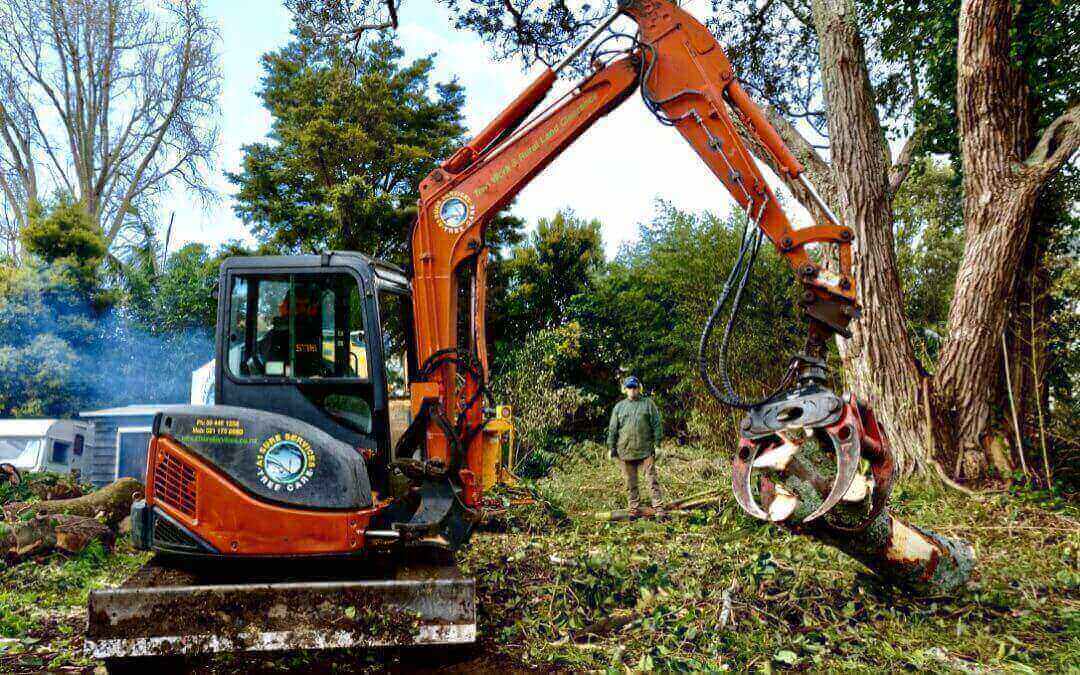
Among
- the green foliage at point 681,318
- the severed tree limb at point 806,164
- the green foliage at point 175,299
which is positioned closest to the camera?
the severed tree limb at point 806,164

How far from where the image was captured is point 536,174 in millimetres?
5598

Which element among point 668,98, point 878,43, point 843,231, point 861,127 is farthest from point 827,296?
point 878,43

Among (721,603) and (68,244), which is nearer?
(721,603)

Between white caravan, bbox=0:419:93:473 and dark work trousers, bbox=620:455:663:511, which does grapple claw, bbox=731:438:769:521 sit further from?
white caravan, bbox=0:419:93:473

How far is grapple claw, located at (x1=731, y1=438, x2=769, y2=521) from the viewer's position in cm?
435

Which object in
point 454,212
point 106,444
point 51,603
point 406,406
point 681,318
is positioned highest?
point 681,318

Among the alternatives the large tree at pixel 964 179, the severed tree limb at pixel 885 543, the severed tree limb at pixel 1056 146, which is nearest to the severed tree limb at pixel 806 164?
the large tree at pixel 964 179

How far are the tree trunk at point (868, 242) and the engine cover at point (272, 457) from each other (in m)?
6.25

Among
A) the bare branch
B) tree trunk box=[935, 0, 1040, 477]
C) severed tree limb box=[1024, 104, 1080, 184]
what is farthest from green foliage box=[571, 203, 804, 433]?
severed tree limb box=[1024, 104, 1080, 184]

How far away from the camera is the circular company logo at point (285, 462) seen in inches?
175

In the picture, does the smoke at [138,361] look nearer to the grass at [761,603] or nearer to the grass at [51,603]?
the grass at [51,603]

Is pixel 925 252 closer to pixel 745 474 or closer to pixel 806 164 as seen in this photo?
pixel 806 164

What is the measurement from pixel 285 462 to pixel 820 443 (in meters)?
3.01

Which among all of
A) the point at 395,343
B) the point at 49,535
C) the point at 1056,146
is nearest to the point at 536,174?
the point at 395,343
